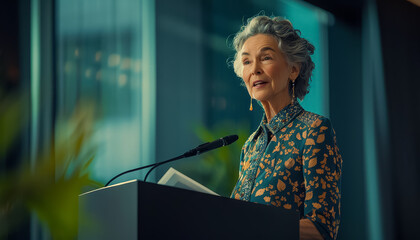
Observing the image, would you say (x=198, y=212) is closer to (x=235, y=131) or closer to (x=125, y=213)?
(x=125, y=213)

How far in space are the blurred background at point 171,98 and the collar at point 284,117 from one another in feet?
5.23

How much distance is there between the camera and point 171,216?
1025 millimetres

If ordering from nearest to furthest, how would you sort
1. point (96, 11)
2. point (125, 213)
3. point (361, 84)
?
point (125, 213)
point (96, 11)
point (361, 84)

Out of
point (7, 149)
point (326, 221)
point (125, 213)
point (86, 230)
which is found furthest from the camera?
point (7, 149)

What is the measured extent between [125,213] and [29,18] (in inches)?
105

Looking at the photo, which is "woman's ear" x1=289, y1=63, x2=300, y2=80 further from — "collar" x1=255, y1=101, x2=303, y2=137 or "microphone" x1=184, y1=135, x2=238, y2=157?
"microphone" x1=184, y1=135, x2=238, y2=157

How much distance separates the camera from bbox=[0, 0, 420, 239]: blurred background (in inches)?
128

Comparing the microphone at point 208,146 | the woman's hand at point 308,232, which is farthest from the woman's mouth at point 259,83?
the woman's hand at point 308,232

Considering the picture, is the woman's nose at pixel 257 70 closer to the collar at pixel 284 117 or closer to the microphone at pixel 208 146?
the collar at pixel 284 117

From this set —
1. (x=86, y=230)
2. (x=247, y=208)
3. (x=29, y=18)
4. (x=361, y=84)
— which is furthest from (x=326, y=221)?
(x=361, y=84)

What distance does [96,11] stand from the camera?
149 inches

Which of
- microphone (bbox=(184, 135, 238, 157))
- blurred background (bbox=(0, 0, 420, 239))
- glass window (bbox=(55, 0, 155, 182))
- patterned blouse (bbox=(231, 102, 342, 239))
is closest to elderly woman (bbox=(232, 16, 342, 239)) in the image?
patterned blouse (bbox=(231, 102, 342, 239))

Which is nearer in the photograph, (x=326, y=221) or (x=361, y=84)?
(x=326, y=221)

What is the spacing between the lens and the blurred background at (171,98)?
3246mm
